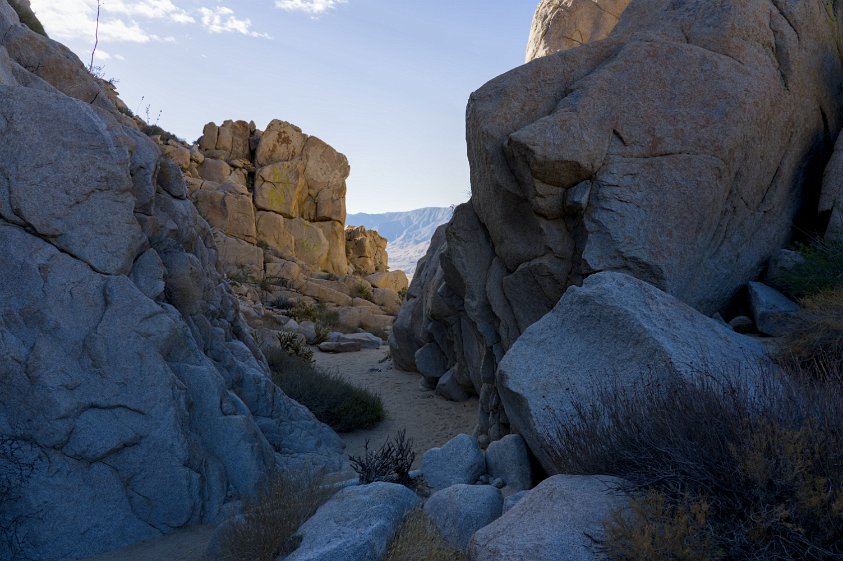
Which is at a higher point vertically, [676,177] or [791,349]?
[676,177]

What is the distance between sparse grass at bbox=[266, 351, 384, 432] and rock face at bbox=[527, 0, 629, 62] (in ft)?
38.0

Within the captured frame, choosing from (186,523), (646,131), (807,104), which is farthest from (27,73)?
(807,104)

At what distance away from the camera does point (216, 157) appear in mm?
35406

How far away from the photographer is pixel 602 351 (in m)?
5.66

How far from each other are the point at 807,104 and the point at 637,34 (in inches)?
103

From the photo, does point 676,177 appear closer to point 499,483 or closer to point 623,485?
point 499,483

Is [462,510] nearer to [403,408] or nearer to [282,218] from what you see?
[403,408]

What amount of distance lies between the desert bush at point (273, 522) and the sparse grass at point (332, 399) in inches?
221

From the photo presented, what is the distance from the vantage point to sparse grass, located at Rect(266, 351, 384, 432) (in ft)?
37.5

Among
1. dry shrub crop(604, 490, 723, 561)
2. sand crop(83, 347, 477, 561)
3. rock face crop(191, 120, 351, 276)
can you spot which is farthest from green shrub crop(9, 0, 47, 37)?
rock face crop(191, 120, 351, 276)

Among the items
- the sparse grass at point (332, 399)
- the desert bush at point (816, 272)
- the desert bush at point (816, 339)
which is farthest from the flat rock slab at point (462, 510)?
the sparse grass at point (332, 399)

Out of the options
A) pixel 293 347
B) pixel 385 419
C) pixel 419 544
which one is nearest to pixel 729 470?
pixel 419 544

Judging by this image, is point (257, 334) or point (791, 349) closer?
point (791, 349)

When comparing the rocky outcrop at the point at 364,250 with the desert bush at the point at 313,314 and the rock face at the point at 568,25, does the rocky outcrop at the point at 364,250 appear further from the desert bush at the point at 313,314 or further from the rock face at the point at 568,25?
the rock face at the point at 568,25
